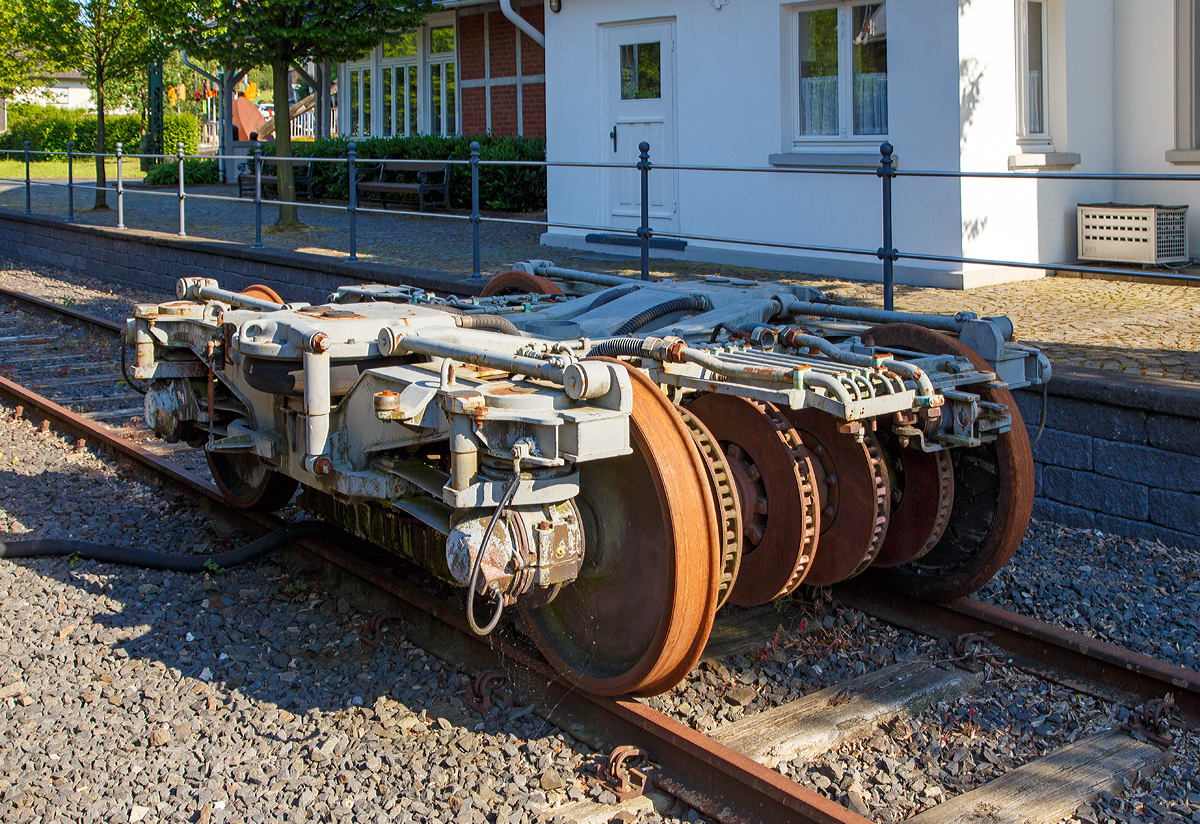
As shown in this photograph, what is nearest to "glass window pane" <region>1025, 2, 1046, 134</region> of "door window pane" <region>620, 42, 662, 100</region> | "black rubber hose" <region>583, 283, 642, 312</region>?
"door window pane" <region>620, 42, 662, 100</region>

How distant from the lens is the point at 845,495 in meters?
4.46

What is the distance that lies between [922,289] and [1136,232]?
2.28 metres

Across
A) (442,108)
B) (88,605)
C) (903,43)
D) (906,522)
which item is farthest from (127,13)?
(906,522)

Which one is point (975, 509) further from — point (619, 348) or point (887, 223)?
point (887, 223)

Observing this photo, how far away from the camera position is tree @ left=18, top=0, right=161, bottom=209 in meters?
22.4

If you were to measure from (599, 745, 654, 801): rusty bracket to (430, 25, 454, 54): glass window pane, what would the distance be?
23755 mm

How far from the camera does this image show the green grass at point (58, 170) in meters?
32.5

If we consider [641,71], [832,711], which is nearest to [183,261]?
[641,71]

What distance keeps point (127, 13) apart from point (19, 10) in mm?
2891

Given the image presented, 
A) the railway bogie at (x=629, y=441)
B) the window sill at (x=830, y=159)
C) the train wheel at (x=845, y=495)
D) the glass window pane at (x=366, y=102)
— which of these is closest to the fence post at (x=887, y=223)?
the railway bogie at (x=629, y=441)

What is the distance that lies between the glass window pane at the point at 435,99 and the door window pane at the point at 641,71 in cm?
1197

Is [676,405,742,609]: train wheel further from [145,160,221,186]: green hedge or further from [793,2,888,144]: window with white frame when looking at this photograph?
[145,160,221,186]: green hedge

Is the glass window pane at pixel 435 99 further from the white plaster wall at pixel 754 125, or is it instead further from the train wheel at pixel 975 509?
the train wheel at pixel 975 509

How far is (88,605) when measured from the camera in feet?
16.5
